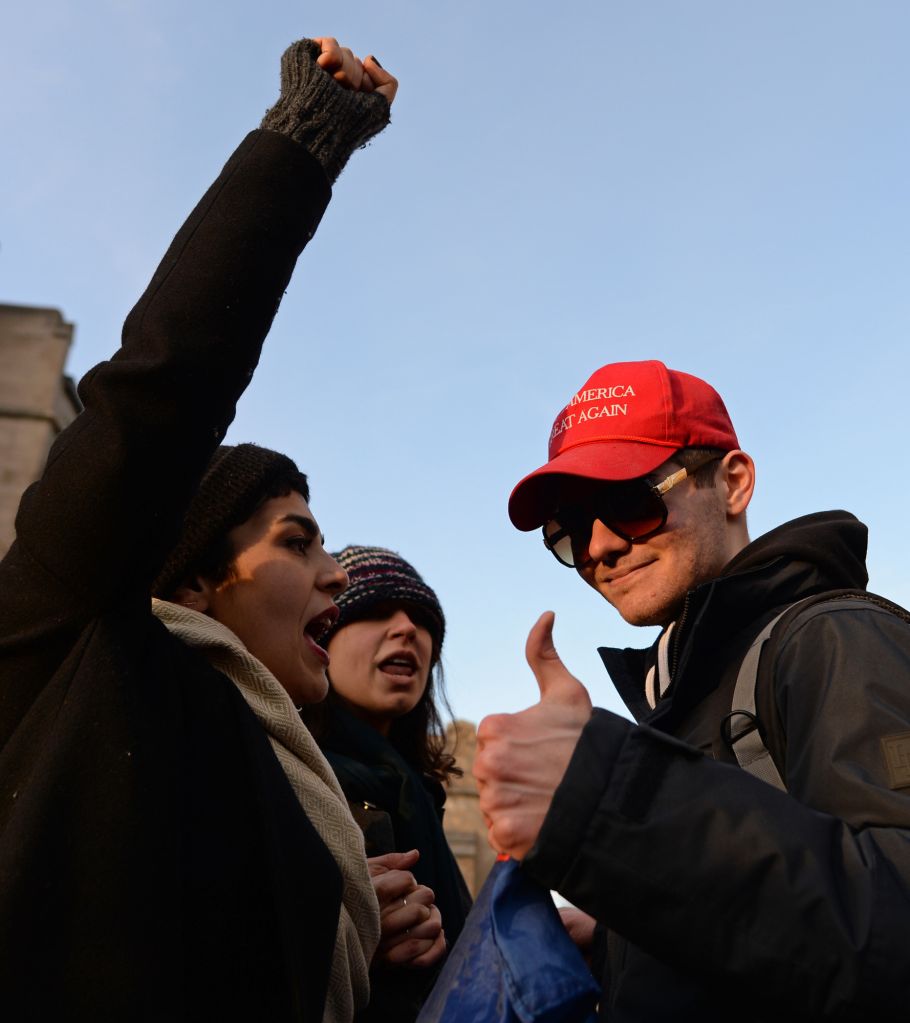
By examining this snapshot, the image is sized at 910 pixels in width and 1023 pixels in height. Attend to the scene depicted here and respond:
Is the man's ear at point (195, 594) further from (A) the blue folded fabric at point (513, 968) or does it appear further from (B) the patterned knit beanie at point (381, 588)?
(B) the patterned knit beanie at point (381, 588)

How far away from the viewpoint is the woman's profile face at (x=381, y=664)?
→ 369 centimetres

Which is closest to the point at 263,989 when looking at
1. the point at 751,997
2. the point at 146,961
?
the point at 146,961

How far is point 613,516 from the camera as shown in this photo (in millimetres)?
2490

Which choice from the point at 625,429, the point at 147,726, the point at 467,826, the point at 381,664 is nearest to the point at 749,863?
the point at 147,726

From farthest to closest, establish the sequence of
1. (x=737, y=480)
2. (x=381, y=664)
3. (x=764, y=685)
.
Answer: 1. (x=381, y=664)
2. (x=737, y=480)
3. (x=764, y=685)

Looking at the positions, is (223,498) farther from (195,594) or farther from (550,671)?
(550,671)

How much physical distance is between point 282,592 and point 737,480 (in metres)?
1.15

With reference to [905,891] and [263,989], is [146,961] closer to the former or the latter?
[263,989]

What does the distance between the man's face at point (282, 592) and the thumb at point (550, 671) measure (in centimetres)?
107

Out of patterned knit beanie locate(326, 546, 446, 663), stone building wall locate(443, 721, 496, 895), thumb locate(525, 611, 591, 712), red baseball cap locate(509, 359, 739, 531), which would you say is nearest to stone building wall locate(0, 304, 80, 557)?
stone building wall locate(443, 721, 496, 895)

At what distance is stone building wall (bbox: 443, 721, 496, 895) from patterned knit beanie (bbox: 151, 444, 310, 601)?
11.5 metres

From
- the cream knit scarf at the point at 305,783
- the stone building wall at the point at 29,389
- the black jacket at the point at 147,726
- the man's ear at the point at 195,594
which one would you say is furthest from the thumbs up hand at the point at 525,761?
the stone building wall at the point at 29,389

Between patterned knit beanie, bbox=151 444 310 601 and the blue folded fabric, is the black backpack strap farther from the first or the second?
patterned knit beanie, bbox=151 444 310 601

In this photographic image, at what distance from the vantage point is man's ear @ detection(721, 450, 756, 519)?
2.61 meters
